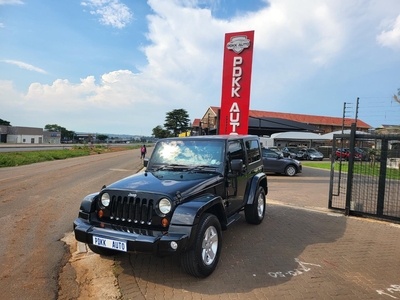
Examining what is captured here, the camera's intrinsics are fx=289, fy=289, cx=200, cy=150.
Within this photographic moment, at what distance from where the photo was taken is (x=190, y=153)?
15.8 ft

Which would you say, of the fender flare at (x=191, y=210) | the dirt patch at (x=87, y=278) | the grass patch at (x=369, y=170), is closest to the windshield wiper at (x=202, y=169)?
the fender flare at (x=191, y=210)

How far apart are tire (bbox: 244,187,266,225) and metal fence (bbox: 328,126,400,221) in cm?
216

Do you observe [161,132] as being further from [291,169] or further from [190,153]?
[190,153]

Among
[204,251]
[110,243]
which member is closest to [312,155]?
[204,251]

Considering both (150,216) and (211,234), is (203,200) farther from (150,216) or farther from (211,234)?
(150,216)

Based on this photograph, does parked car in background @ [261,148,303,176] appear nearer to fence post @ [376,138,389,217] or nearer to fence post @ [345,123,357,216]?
fence post @ [345,123,357,216]

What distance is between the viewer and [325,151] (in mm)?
37812

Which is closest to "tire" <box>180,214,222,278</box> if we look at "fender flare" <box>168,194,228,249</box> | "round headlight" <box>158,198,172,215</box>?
"fender flare" <box>168,194,228,249</box>

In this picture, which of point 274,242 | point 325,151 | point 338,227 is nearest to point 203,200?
point 274,242

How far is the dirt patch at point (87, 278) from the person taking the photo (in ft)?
10.8

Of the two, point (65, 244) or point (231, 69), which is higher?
point (231, 69)

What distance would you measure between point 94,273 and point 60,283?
408 millimetres

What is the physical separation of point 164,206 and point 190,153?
151 cm

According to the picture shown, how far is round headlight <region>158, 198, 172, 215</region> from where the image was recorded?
342cm
